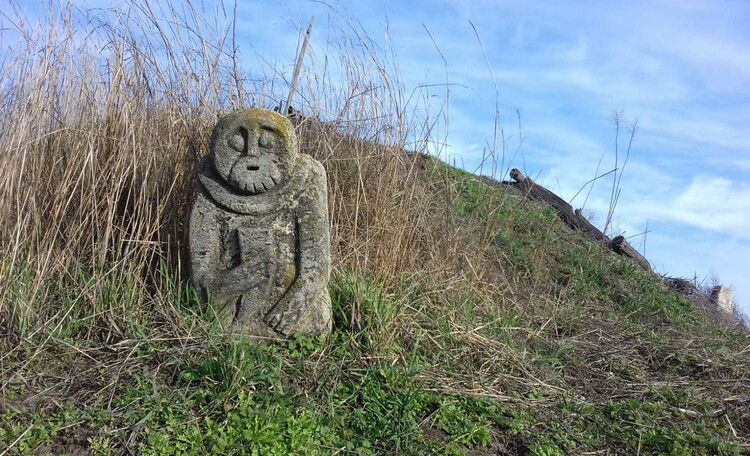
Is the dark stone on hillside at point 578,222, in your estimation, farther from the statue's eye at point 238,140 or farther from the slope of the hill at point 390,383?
the statue's eye at point 238,140

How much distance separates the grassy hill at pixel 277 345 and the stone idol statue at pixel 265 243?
0.14m

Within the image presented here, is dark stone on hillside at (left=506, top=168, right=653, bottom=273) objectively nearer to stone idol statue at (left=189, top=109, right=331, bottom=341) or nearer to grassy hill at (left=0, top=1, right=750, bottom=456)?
grassy hill at (left=0, top=1, right=750, bottom=456)

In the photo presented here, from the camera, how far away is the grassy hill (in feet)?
A: 8.68

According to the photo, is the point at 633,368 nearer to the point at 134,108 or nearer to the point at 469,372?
the point at 469,372

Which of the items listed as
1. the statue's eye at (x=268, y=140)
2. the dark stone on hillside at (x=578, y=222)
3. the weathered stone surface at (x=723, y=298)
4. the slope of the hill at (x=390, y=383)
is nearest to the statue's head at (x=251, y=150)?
the statue's eye at (x=268, y=140)

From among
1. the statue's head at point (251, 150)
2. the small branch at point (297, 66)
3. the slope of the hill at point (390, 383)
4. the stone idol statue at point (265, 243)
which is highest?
the small branch at point (297, 66)

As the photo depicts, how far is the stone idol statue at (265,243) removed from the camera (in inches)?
125

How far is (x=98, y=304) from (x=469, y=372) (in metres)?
1.90

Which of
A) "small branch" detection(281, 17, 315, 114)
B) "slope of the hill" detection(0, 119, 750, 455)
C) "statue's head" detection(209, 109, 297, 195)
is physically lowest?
"slope of the hill" detection(0, 119, 750, 455)

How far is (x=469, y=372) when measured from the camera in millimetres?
3344

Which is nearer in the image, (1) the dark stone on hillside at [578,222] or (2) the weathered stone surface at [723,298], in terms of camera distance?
(1) the dark stone on hillside at [578,222]

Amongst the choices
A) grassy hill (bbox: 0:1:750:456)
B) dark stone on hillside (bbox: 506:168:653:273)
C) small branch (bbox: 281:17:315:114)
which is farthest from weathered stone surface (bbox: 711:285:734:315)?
small branch (bbox: 281:17:315:114)

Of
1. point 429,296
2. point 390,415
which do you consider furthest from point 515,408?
point 429,296

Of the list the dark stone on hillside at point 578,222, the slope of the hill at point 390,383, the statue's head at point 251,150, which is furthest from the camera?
the dark stone on hillside at point 578,222
